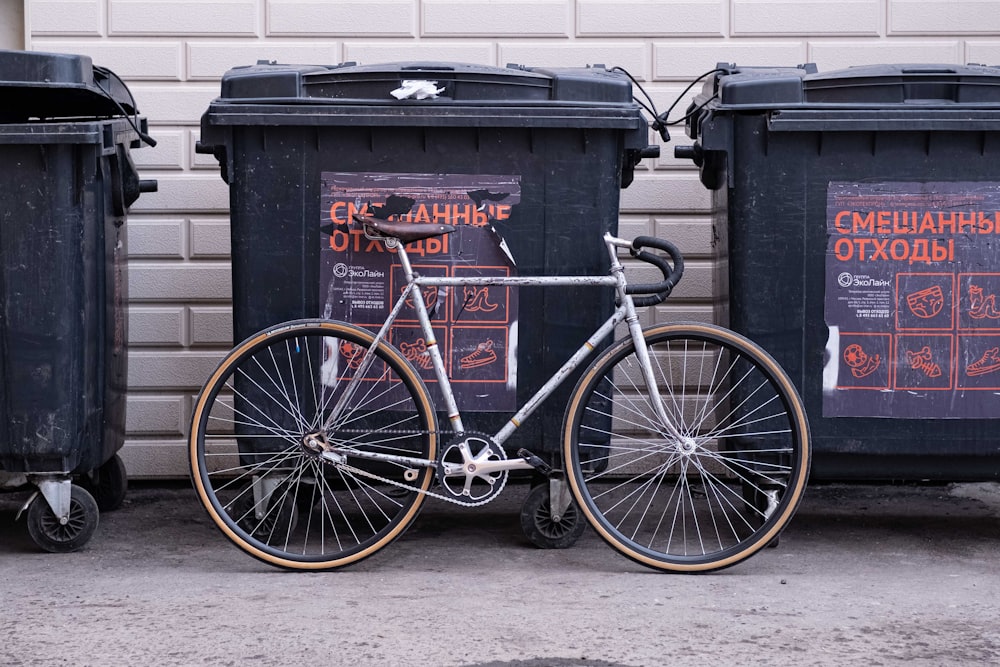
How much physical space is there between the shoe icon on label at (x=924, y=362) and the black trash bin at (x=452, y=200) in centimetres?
103

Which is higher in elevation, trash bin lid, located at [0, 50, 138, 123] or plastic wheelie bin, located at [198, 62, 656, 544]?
trash bin lid, located at [0, 50, 138, 123]

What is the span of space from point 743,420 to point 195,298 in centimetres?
259

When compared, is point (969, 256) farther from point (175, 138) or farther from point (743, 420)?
point (175, 138)

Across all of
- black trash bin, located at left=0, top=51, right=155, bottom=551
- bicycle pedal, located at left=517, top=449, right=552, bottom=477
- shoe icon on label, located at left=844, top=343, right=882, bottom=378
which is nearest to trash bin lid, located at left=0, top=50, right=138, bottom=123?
black trash bin, located at left=0, top=51, right=155, bottom=551

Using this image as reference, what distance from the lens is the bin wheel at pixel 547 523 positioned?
4.68 metres

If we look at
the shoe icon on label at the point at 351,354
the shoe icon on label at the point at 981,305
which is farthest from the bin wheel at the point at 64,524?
→ the shoe icon on label at the point at 981,305

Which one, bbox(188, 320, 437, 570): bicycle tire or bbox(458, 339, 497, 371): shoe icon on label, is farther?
bbox(458, 339, 497, 371): shoe icon on label

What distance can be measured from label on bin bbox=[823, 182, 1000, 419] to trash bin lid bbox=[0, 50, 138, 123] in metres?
2.56

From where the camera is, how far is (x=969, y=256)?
4.50 m

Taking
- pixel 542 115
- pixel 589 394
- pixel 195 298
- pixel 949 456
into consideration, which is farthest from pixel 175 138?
pixel 949 456

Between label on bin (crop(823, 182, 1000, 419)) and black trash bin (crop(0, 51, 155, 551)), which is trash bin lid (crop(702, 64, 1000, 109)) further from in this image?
black trash bin (crop(0, 51, 155, 551))

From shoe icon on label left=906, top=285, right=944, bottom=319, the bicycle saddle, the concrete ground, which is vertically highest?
the bicycle saddle

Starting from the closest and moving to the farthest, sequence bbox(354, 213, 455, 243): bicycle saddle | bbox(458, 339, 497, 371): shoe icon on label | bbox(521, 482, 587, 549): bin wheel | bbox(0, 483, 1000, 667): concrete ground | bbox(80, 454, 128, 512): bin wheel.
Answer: bbox(0, 483, 1000, 667): concrete ground, bbox(354, 213, 455, 243): bicycle saddle, bbox(458, 339, 497, 371): shoe icon on label, bbox(521, 482, 587, 549): bin wheel, bbox(80, 454, 128, 512): bin wheel

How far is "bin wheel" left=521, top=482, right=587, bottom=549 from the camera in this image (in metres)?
4.68
